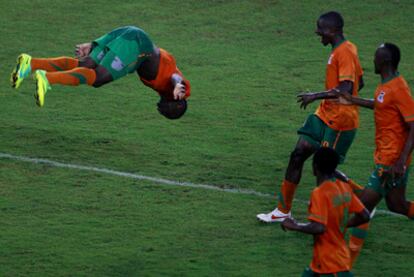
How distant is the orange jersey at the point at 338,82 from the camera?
1343cm

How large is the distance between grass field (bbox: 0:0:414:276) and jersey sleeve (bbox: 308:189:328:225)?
2.11 meters

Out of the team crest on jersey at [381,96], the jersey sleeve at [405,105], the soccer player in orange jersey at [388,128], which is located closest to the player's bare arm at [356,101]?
the soccer player in orange jersey at [388,128]

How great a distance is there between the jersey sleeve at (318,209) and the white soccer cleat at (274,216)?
Result: 3410 millimetres

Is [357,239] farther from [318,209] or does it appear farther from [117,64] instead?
[117,64]

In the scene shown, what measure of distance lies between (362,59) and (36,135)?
22.6 feet

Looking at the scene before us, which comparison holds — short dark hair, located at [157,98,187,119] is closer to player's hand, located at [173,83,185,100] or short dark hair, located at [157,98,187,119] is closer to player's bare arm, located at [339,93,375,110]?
player's hand, located at [173,83,185,100]

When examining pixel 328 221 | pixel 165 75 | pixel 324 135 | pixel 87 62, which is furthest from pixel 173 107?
pixel 328 221

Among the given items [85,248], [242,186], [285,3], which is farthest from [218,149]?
[285,3]

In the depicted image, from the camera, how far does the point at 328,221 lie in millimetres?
10375

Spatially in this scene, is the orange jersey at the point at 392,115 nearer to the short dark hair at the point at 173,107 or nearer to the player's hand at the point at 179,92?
the player's hand at the point at 179,92

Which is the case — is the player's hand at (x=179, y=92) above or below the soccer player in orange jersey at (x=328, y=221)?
above

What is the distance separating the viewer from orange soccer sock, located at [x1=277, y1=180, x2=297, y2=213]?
13.7m

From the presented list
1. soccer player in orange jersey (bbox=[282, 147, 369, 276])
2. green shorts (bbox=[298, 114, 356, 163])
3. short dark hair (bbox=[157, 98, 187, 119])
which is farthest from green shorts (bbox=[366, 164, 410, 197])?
short dark hair (bbox=[157, 98, 187, 119])

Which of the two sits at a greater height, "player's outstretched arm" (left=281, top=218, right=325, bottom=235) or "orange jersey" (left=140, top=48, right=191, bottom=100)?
"orange jersey" (left=140, top=48, right=191, bottom=100)
